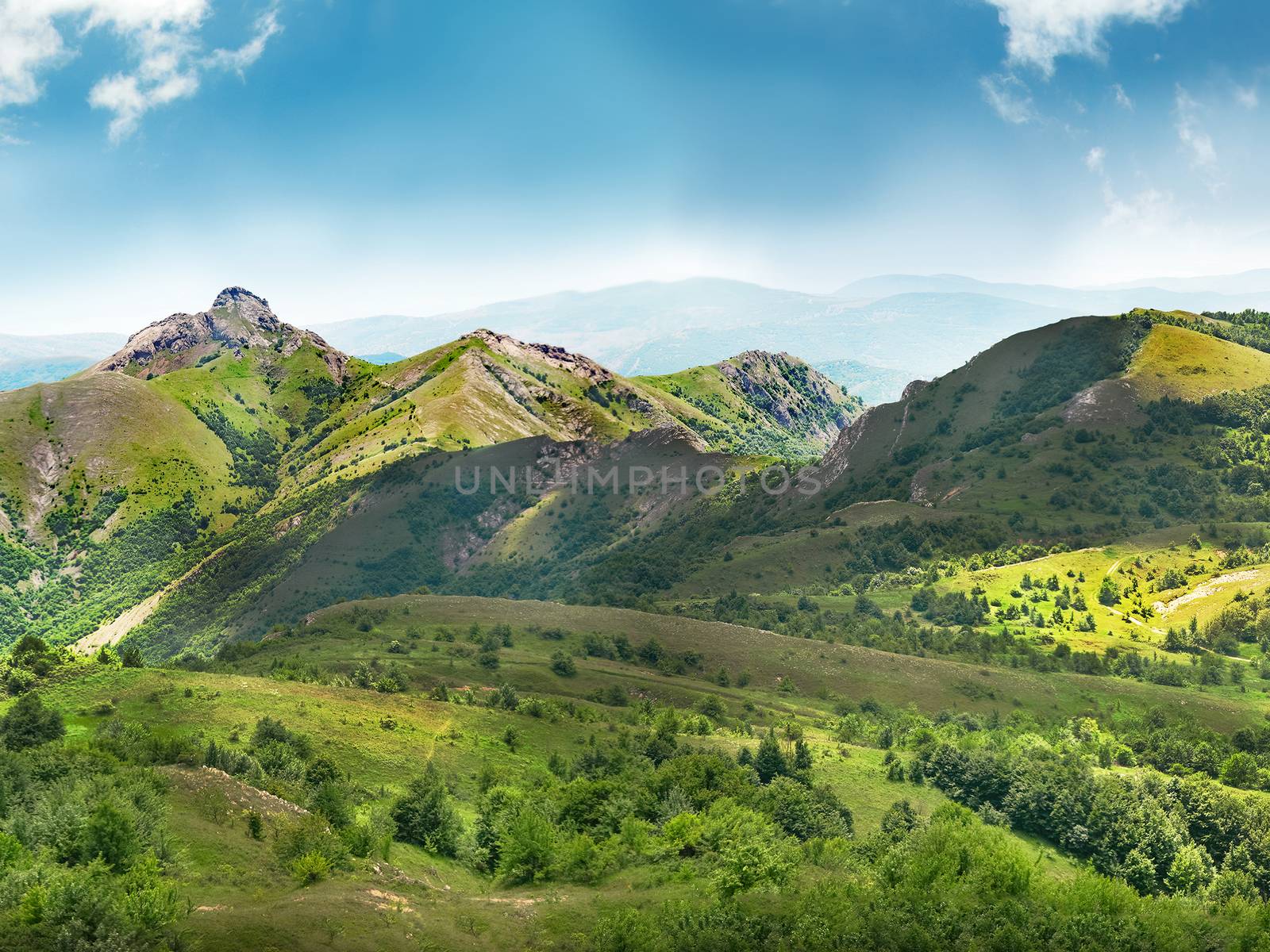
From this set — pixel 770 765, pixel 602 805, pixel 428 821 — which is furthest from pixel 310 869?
pixel 770 765

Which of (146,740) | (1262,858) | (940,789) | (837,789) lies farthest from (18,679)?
(1262,858)

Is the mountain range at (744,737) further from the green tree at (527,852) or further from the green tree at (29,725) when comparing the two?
the green tree at (29,725)

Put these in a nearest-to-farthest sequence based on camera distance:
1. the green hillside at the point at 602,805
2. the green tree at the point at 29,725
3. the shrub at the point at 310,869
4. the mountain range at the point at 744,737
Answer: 1. the green hillside at the point at 602,805
2. the shrub at the point at 310,869
3. the mountain range at the point at 744,737
4. the green tree at the point at 29,725

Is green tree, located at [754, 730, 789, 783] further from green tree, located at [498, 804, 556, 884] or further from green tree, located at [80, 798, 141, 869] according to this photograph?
green tree, located at [80, 798, 141, 869]

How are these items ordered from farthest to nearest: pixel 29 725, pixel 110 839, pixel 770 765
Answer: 1. pixel 770 765
2. pixel 29 725
3. pixel 110 839

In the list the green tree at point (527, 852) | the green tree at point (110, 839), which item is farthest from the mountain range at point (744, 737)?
the green tree at point (527, 852)

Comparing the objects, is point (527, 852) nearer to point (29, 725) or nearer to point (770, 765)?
point (770, 765)

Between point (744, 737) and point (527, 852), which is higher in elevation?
point (527, 852)

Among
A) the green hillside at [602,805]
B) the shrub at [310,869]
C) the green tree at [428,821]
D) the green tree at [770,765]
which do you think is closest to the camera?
the green hillside at [602,805]

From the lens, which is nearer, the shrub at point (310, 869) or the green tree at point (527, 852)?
the shrub at point (310, 869)

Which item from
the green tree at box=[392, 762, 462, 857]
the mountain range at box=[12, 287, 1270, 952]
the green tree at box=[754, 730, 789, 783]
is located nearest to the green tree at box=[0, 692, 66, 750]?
the mountain range at box=[12, 287, 1270, 952]

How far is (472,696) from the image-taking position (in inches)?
3893

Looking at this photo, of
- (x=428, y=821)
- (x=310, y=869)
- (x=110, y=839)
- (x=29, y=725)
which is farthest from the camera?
(x=29, y=725)

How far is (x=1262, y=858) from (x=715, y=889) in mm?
44646
